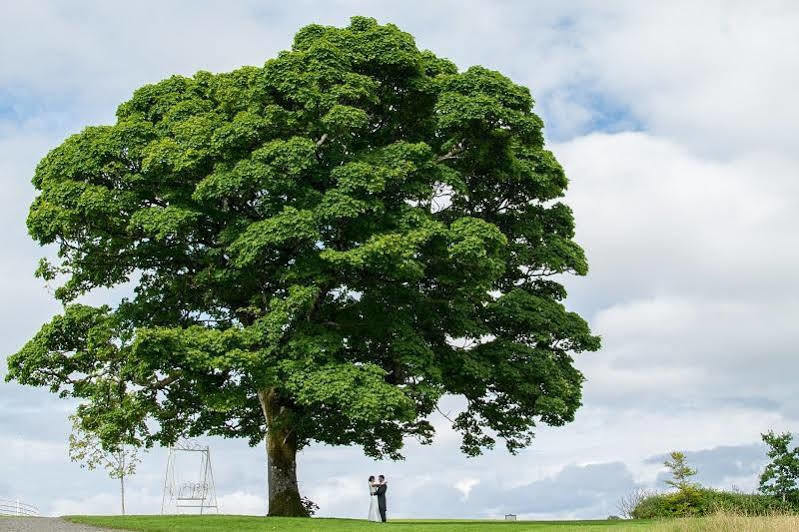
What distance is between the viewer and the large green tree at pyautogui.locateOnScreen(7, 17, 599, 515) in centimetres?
2830

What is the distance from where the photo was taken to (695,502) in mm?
37219

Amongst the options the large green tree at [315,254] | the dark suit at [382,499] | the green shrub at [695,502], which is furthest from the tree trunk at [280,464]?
the green shrub at [695,502]

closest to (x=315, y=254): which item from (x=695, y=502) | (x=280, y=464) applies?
(x=280, y=464)

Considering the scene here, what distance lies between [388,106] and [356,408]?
11.2 meters

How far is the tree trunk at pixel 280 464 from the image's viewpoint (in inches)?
1256

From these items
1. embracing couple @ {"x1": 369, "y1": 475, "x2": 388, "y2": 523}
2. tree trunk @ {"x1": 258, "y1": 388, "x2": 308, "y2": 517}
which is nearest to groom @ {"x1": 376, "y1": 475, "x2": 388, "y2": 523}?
embracing couple @ {"x1": 369, "y1": 475, "x2": 388, "y2": 523}

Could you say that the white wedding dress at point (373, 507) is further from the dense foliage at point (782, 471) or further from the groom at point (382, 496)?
the dense foliage at point (782, 471)

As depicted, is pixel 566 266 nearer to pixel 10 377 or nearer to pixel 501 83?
pixel 501 83

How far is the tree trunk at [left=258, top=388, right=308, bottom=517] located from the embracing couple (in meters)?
2.42

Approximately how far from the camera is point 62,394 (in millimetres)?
32219

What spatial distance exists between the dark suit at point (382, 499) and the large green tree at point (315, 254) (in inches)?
78.6

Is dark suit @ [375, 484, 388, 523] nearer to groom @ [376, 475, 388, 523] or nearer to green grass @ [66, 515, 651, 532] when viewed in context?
groom @ [376, 475, 388, 523]

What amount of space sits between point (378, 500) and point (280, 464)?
3803 millimetres

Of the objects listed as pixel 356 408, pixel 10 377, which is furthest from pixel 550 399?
pixel 10 377
